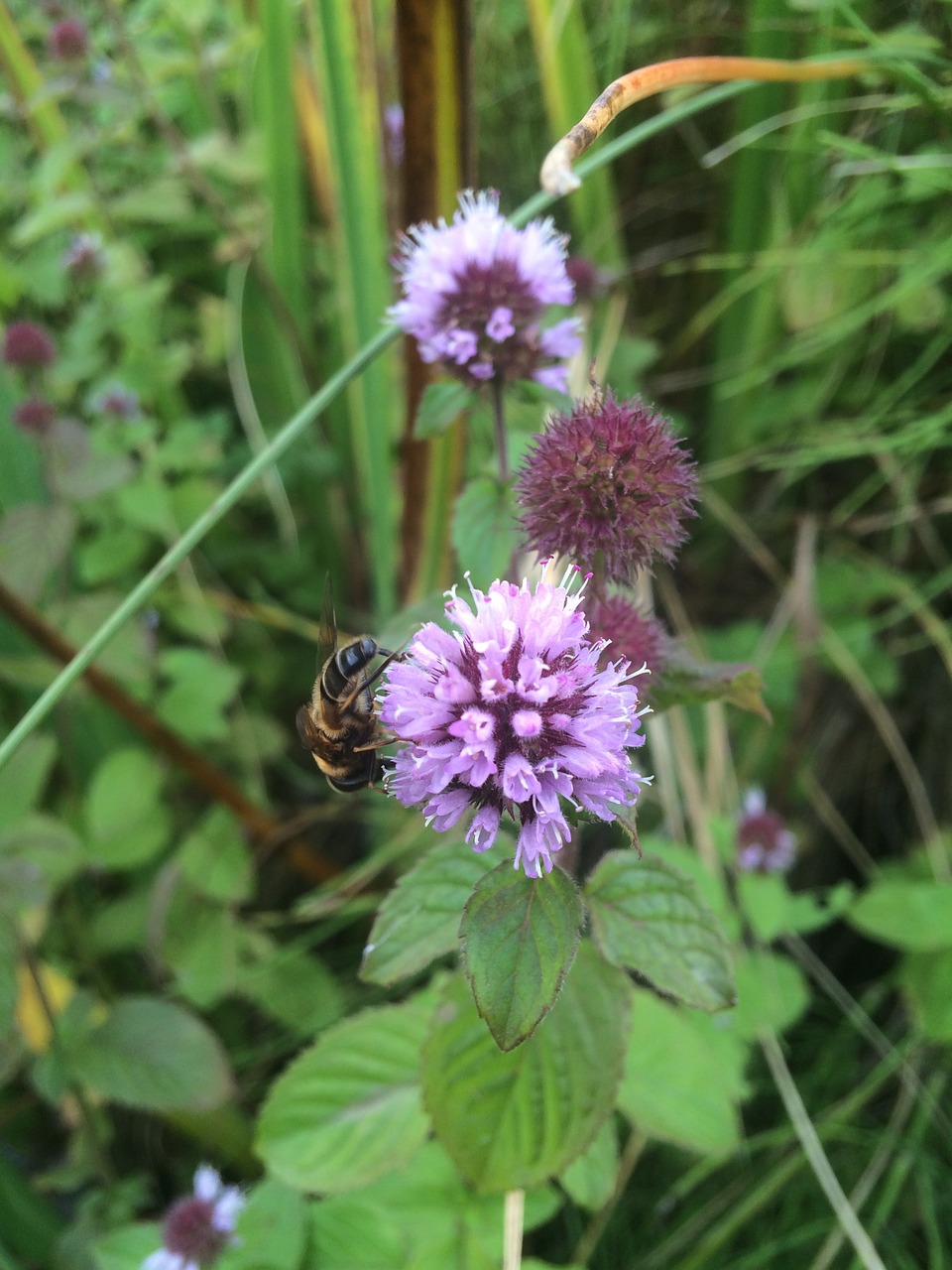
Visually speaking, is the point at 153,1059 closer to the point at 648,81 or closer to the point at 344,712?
the point at 344,712

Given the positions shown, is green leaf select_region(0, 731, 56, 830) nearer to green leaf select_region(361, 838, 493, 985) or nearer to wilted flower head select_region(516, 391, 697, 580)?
green leaf select_region(361, 838, 493, 985)

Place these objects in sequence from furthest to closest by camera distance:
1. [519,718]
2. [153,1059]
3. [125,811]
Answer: [125,811]
[153,1059]
[519,718]

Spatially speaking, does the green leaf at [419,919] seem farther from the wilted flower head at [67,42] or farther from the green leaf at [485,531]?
the wilted flower head at [67,42]

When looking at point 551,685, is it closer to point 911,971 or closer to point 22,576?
point 22,576

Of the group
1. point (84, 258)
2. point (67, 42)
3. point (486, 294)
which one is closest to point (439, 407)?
point (486, 294)

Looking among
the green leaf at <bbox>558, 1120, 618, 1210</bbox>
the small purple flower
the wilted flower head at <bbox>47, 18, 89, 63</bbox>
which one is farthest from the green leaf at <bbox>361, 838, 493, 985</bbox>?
the wilted flower head at <bbox>47, 18, 89, 63</bbox>

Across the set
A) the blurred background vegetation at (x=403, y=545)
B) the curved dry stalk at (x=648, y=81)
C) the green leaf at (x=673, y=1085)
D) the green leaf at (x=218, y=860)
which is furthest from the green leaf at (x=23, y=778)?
the curved dry stalk at (x=648, y=81)

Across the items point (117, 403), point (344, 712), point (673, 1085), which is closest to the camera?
point (344, 712)

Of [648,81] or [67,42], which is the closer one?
[648,81]
